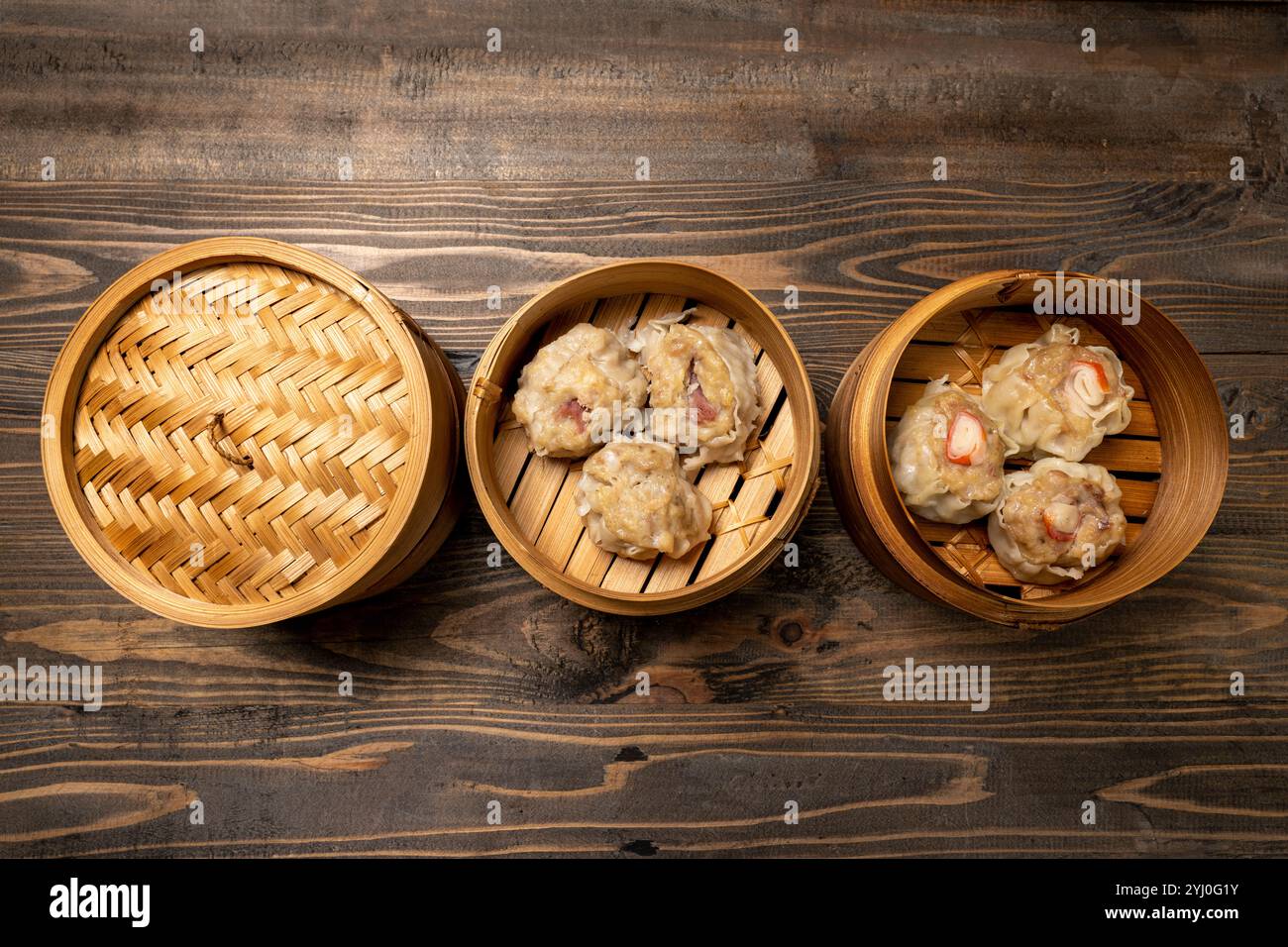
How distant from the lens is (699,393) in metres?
1.39

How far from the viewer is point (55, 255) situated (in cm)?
170

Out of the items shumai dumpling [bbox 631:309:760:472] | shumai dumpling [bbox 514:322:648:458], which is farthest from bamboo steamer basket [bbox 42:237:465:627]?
shumai dumpling [bbox 631:309:760:472]

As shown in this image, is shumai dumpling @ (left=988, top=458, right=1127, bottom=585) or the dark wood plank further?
the dark wood plank

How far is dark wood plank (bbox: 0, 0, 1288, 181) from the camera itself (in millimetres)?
1713

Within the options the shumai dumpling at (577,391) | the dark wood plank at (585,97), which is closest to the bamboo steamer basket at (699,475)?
the shumai dumpling at (577,391)

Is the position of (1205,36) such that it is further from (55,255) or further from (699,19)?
(55,255)

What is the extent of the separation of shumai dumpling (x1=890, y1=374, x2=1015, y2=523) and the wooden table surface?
0.78ft

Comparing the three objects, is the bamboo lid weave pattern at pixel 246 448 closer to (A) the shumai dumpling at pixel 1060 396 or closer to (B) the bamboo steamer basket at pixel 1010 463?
(B) the bamboo steamer basket at pixel 1010 463

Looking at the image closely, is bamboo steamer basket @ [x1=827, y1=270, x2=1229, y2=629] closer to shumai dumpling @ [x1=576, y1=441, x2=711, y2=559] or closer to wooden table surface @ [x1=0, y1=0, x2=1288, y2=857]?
wooden table surface @ [x1=0, y1=0, x2=1288, y2=857]

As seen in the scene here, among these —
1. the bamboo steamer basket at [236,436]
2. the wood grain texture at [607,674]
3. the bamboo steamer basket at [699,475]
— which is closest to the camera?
the bamboo steamer basket at [236,436]

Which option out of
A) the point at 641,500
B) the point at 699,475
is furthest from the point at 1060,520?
the point at 641,500

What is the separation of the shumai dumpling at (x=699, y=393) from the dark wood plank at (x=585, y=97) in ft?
1.68

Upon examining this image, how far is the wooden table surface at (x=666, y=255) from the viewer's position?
5.31ft

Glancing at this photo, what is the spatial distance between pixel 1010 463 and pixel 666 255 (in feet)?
2.73
